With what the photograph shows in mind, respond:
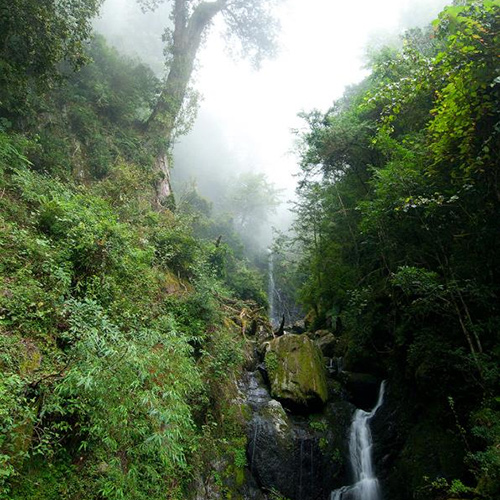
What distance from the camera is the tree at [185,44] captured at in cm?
1506

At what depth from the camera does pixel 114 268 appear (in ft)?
18.0

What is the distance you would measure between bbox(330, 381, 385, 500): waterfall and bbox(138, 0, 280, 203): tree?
434 inches

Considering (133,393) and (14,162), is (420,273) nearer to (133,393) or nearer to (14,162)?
(133,393)

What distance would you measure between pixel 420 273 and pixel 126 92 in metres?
14.5

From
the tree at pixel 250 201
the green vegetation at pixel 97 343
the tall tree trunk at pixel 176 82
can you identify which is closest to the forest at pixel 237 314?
the green vegetation at pixel 97 343

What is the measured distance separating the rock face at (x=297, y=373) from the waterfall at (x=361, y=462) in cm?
108

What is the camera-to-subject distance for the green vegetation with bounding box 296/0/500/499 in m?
4.32

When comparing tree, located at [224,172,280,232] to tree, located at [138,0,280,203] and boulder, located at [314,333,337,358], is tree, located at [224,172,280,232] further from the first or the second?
boulder, located at [314,333,337,358]

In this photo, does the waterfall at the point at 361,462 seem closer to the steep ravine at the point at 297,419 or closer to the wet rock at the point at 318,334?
the steep ravine at the point at 297,419

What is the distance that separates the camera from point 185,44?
18.0 meters

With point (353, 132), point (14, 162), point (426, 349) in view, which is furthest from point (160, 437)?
point (353, 132)

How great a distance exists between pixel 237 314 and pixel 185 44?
1612cm

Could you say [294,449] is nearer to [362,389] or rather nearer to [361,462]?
[361,462]

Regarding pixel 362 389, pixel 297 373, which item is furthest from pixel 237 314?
pixel 362 389
